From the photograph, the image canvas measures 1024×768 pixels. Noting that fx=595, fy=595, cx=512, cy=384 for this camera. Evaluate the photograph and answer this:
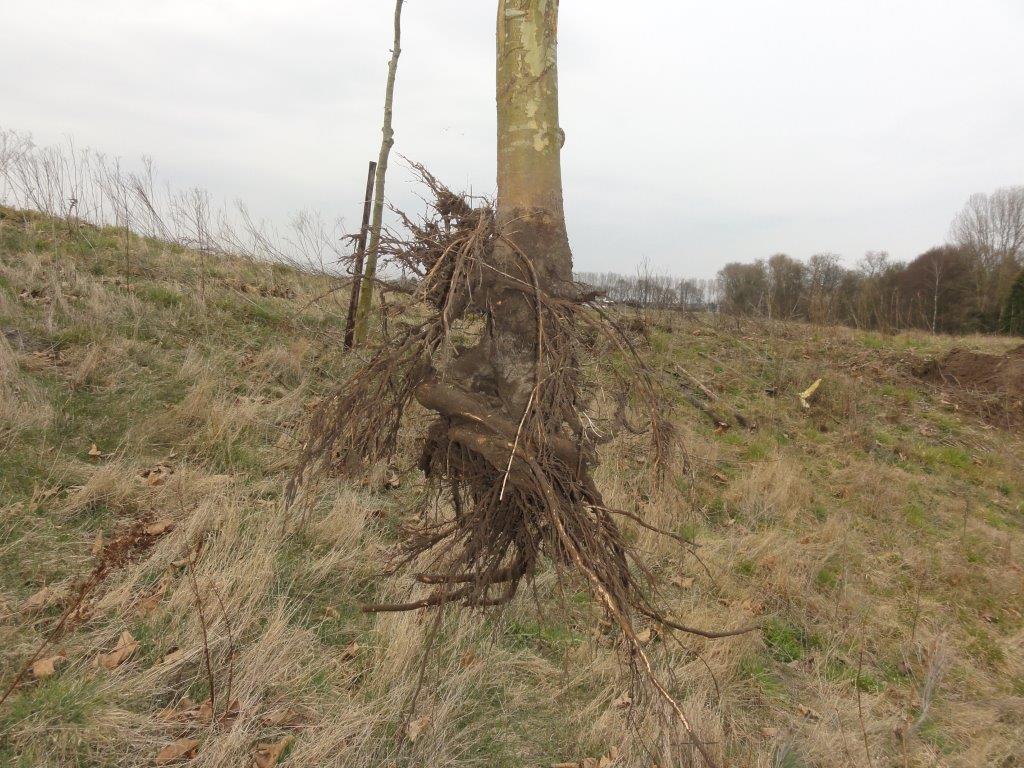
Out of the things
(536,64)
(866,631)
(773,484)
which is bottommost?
(866,631)

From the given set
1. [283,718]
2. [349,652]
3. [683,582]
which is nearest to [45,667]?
[283,718]

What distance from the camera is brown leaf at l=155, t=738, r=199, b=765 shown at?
1.99m

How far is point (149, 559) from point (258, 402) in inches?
77.7

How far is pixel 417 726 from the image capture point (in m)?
2.41

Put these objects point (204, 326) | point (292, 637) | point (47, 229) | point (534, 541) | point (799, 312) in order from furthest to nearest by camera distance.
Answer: point (799, 312)
point (47, 229)
point (204, 326)
point (292, 637)
point (534, 541)

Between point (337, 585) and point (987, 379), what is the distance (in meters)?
A: 10.4

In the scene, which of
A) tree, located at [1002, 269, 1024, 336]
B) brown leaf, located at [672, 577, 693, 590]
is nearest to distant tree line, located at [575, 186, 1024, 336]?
tree, located at [1002, 269, 1024, 336]

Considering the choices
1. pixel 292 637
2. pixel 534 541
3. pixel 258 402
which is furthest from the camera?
pixel 258 402

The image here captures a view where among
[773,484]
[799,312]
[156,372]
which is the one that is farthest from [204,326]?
[799,312]

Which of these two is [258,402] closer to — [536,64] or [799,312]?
[536,64]

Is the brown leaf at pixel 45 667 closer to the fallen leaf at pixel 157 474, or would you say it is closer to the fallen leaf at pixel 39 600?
the fallen leaf at pixel 39 600

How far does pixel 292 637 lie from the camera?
2594 mm

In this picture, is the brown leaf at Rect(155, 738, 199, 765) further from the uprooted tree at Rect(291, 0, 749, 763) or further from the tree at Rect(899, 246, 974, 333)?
the tree at Rect(899, 246, 974, 333)

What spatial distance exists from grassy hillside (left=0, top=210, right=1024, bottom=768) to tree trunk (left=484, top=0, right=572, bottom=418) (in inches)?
27.9
